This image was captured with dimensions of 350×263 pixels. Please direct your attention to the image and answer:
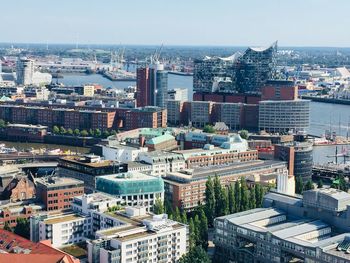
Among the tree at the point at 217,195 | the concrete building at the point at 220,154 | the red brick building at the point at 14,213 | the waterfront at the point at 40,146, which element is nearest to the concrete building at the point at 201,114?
the waterfront at the point at 40,146

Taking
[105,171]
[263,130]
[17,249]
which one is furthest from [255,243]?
[263,130]

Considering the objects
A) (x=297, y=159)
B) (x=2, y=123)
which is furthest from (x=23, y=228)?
(x=2, y=123)

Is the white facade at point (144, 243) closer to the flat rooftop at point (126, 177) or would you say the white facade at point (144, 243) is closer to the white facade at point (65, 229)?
the white facade at point (65, 229)

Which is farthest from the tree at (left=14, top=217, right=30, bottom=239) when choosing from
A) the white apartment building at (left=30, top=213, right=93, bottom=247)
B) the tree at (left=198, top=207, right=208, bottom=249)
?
the tree at (left=198, top=207, right=208, bottom=249)

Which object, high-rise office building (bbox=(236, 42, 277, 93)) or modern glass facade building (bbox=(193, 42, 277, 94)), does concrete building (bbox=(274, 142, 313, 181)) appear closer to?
high-rise office building (bbox=(236, 42, 277, 93))

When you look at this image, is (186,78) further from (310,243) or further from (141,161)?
(310,243)

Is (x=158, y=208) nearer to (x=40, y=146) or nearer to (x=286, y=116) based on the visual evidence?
(x=40, y=146)
